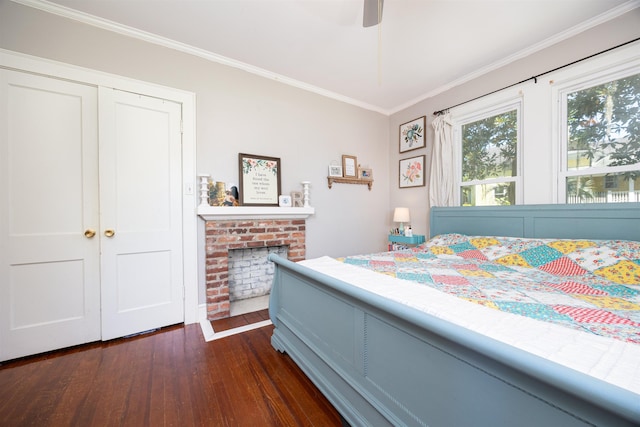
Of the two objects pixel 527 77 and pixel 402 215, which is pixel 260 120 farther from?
pixel 527 77

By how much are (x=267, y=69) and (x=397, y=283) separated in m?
2.73

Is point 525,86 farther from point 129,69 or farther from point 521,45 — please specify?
point 129,69

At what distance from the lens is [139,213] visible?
2.24 meters

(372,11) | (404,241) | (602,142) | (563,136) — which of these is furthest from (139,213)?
(602,142)

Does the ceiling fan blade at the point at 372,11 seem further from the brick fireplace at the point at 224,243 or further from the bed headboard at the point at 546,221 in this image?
the bed headboard at the point at 546,221

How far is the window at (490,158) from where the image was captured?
2.68 m

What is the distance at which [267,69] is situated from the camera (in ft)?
9.26

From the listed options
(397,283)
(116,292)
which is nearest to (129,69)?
(116,292)

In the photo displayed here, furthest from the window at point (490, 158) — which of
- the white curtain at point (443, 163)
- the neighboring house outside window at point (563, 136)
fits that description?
the white curtain at point (443, 163)

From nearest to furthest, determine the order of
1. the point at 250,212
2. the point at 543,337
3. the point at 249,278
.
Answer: the point at 543,337, the point at 250,212, the point at 249,278

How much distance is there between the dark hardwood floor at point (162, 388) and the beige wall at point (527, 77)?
8.80ft

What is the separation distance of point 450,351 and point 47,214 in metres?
2.87

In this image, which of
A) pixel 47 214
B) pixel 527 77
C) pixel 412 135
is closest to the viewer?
pixel 47 214

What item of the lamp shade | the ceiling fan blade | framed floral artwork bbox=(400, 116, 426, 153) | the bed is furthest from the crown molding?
the bed
